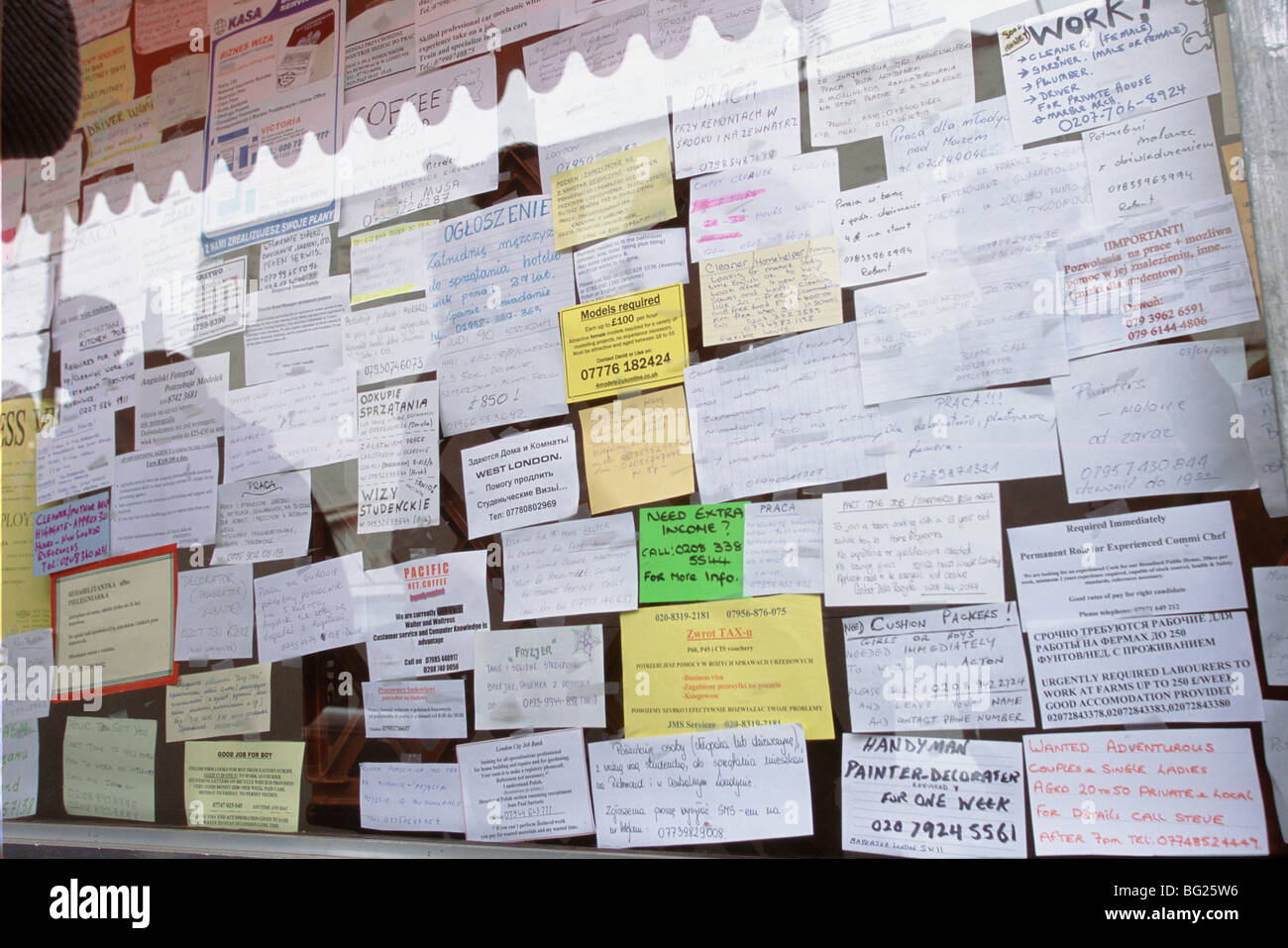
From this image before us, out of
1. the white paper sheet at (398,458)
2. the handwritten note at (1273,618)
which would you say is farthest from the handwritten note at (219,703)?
the handwritten note at (1273,618)

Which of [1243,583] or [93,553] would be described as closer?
[1243,583]

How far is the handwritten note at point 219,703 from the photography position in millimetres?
1966

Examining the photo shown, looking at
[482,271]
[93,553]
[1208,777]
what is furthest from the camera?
[93,553]

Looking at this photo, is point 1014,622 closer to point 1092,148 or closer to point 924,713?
point 924,713

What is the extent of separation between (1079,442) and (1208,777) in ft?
1.67

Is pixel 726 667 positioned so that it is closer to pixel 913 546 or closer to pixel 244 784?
pixel 913 546

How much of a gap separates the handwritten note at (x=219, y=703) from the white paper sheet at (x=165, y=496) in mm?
329

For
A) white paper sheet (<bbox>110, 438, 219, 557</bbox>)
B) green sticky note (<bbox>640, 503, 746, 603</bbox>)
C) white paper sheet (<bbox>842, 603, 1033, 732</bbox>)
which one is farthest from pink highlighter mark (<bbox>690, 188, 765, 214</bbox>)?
white paper sheet (<bbox>110, 438, 219, 557</bbox>)

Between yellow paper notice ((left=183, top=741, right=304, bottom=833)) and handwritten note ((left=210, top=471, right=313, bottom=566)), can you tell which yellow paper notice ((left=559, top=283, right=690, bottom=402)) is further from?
yellow paper notice ((left=183, top=741, right=304, bottom=833))

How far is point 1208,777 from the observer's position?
4.04 feet

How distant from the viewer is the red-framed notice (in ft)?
6.95

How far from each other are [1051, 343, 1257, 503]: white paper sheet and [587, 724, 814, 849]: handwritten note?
2.13ft
